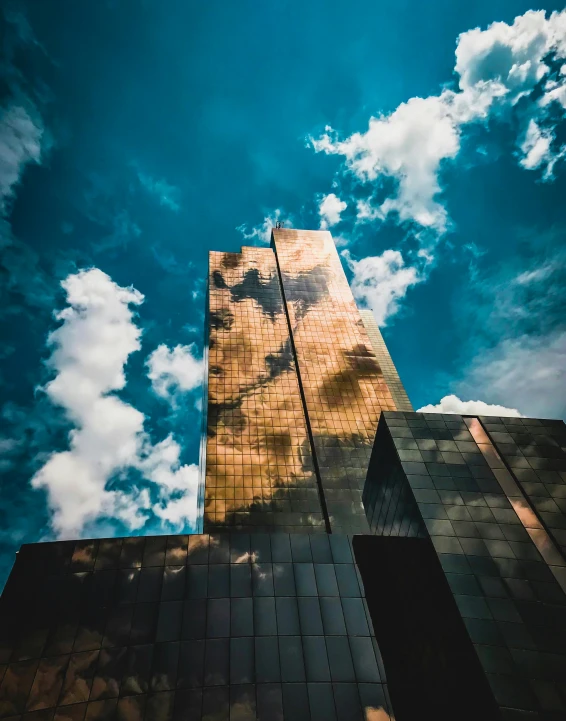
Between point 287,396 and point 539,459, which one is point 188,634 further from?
point 287,396

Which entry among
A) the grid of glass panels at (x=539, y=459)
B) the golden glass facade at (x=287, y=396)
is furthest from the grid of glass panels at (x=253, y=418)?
the grid of glass panels at (x=539, y=459)

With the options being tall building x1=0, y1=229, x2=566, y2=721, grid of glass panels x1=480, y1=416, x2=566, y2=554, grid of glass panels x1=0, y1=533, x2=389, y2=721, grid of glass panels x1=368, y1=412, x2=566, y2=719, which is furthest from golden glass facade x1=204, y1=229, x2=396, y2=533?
grid of glass panels x1=480, y1=416, x2=566, y2=554

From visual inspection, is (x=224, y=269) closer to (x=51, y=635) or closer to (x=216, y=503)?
(x=216, y=503)

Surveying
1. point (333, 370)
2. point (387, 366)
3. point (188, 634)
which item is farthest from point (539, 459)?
point (387, 366)

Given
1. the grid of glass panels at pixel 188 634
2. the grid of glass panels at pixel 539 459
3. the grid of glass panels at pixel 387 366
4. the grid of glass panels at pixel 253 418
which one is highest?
the grid of glass panels at pixel 387 366

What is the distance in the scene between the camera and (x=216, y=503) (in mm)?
42719

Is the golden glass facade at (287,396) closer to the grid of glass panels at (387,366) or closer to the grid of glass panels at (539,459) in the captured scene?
the grid of glass panels at (539,459)

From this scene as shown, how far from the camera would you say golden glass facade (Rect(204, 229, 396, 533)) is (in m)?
43.8

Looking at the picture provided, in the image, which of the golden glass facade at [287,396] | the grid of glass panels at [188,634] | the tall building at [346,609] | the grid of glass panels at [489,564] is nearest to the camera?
the grid of glass panels at [188,634]

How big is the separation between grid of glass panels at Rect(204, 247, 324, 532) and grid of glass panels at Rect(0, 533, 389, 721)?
1766cm

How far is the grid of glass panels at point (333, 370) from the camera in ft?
153

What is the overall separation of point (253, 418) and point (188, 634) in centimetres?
3233

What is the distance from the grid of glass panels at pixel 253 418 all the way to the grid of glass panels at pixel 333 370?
7.52 feet

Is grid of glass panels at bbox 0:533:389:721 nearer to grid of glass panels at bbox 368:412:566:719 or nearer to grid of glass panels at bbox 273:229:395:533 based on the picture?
grid of glass panels at bbox 368:412:566:719
